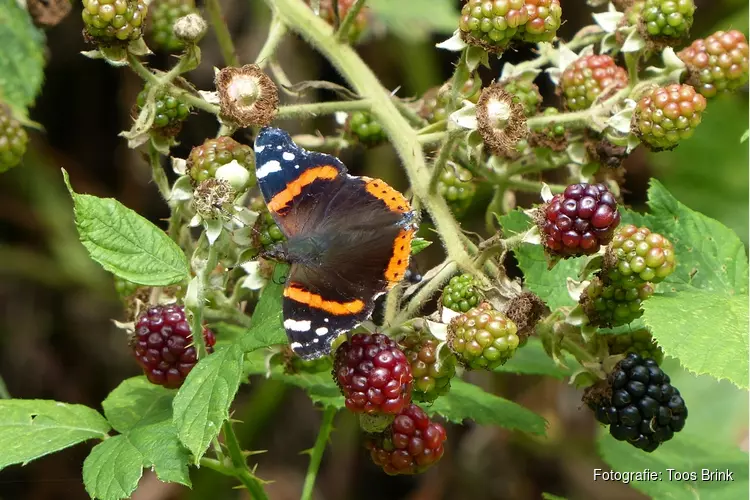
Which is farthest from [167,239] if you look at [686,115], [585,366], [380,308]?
[686,115]

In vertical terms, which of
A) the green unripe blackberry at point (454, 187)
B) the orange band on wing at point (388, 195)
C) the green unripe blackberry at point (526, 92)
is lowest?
the green unripe blackberry at point (454, 187)

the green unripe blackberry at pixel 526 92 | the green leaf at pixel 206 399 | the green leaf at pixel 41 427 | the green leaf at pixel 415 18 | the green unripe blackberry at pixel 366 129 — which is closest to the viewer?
the green leaf at pixel 206 399

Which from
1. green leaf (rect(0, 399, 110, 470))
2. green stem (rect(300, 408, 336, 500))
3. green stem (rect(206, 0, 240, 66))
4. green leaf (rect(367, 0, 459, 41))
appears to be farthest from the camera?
green leaf (rect(367, 0, 459, 41))

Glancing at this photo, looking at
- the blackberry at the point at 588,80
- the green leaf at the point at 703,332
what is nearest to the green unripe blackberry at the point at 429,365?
the green leaf at the point at 703,332

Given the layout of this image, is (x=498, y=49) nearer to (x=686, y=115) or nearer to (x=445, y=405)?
(x=686, y=115)

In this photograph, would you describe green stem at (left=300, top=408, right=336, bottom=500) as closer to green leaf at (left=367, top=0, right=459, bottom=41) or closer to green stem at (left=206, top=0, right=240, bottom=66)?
green stem at (left=206, top=0, right=240, bottom=66)

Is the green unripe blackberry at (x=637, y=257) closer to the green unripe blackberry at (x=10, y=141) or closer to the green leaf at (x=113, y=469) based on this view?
the green leaf at (x=113, y=469)

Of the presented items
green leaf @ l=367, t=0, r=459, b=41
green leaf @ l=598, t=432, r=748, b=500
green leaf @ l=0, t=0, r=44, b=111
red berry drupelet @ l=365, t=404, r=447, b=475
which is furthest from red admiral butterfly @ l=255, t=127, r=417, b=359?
green leaf @ l=367, t=0, r=459, b=41
